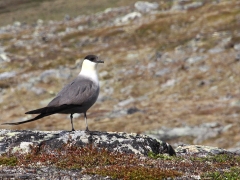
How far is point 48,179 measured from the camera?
1279 centimetres

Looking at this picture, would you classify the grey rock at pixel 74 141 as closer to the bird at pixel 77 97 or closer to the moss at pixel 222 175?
the bird at pixel 77 97

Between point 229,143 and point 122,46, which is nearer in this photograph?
point 229,143

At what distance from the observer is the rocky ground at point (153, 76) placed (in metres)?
42.2

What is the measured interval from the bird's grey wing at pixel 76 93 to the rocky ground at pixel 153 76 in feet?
67.2

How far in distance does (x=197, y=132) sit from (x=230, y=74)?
18123 mm

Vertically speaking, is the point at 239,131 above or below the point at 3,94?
below

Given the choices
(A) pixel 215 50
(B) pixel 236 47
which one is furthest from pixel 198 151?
(A) pixel 215 50

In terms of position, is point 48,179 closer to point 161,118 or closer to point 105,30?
point 161,118

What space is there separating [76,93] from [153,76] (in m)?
44.5

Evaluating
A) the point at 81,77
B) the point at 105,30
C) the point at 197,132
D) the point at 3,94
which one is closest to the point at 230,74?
the point at 197,132

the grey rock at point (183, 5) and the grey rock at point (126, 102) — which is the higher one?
the grey rock at point (183, 5)

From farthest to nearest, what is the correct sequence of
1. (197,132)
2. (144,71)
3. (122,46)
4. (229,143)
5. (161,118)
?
1. (122,46)
2. (144,71)
3. (161,118)
4. (197,132)
5. (229,143)

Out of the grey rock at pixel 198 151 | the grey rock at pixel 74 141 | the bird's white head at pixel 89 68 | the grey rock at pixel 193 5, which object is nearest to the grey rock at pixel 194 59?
the grey rock at pixel 198 151

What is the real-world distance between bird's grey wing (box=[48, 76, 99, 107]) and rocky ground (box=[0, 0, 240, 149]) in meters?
20.5
